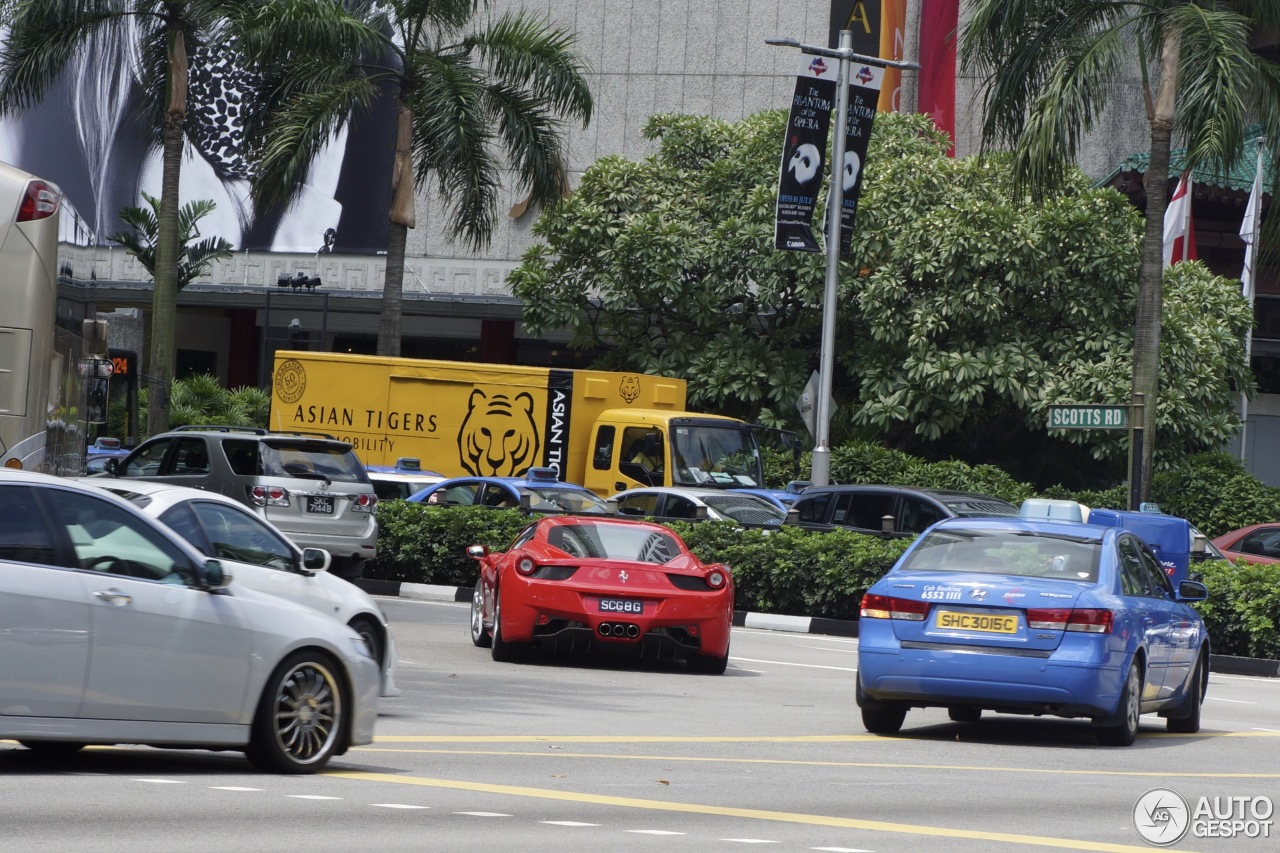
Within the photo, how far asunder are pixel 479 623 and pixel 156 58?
1632cm

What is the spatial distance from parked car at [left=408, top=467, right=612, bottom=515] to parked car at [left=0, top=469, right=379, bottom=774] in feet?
46.4

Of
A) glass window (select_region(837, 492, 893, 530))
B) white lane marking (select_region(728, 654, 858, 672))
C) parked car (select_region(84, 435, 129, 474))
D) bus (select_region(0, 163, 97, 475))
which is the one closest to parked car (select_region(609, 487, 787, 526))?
glass window (select_region(837, 492, 893, 530))

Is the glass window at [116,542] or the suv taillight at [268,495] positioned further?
the suv taillight at [268,495]

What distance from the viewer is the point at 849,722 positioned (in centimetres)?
1335

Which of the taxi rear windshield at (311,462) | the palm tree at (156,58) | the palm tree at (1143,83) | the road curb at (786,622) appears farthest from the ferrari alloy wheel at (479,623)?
the palm tree at (156,58)

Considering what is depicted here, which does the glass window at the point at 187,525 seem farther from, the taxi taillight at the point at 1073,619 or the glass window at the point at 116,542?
the taxi taillight at the point at 1073,619

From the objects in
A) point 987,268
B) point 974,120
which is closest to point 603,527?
point 987,268

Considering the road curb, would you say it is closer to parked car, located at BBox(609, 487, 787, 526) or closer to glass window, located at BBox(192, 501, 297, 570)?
parked car, located at BBox(609, 487, 787, 526)

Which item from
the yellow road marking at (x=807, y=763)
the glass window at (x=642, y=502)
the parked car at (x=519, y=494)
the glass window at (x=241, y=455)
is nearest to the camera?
the yellow road marking at (x=807, y=763)

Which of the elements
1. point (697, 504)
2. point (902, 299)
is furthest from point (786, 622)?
point (902, 299)

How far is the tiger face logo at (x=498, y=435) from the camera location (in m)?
31.0

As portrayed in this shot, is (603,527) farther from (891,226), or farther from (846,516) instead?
(891,226)

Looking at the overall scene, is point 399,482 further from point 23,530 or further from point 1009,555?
point 23,530

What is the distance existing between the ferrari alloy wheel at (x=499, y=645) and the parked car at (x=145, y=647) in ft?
21.9
